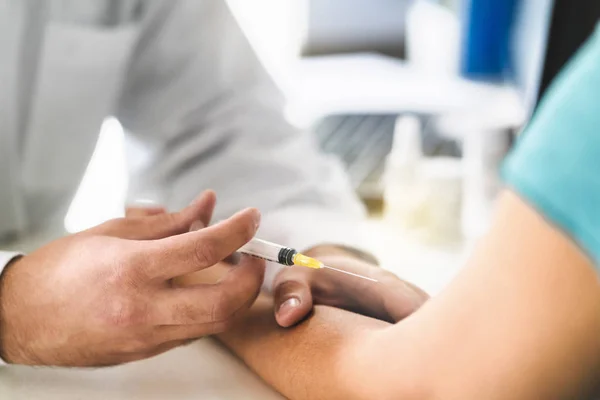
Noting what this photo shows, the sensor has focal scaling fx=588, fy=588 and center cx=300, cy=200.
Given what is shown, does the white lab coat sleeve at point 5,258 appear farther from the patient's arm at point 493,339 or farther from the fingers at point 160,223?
the patient's arm at point 493,339

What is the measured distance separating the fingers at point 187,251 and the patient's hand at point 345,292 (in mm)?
104

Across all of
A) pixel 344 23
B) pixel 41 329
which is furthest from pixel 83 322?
pixel 344 23

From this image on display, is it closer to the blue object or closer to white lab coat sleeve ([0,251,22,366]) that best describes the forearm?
white lab coat sleeve ([0,251,22,366])

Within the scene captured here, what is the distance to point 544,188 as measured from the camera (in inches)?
9.6

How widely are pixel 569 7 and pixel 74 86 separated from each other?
0.77 meters

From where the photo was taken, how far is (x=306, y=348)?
1.59ft

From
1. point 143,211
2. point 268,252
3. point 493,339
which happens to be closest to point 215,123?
point 143,211

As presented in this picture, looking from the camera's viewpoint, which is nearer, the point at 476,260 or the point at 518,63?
the point at 476,260

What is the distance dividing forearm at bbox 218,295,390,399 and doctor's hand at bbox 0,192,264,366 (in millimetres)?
46

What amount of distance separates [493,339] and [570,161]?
0.45 ft

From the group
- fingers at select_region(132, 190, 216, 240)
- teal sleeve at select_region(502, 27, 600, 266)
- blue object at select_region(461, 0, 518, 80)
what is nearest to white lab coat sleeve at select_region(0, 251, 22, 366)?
fingers at select_region(132, 190, 216, 240)

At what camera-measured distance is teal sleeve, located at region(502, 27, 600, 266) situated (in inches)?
9.3

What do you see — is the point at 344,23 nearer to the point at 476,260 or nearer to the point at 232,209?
the point at 232,209

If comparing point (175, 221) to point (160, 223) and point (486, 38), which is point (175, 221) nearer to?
point (160, 223)
